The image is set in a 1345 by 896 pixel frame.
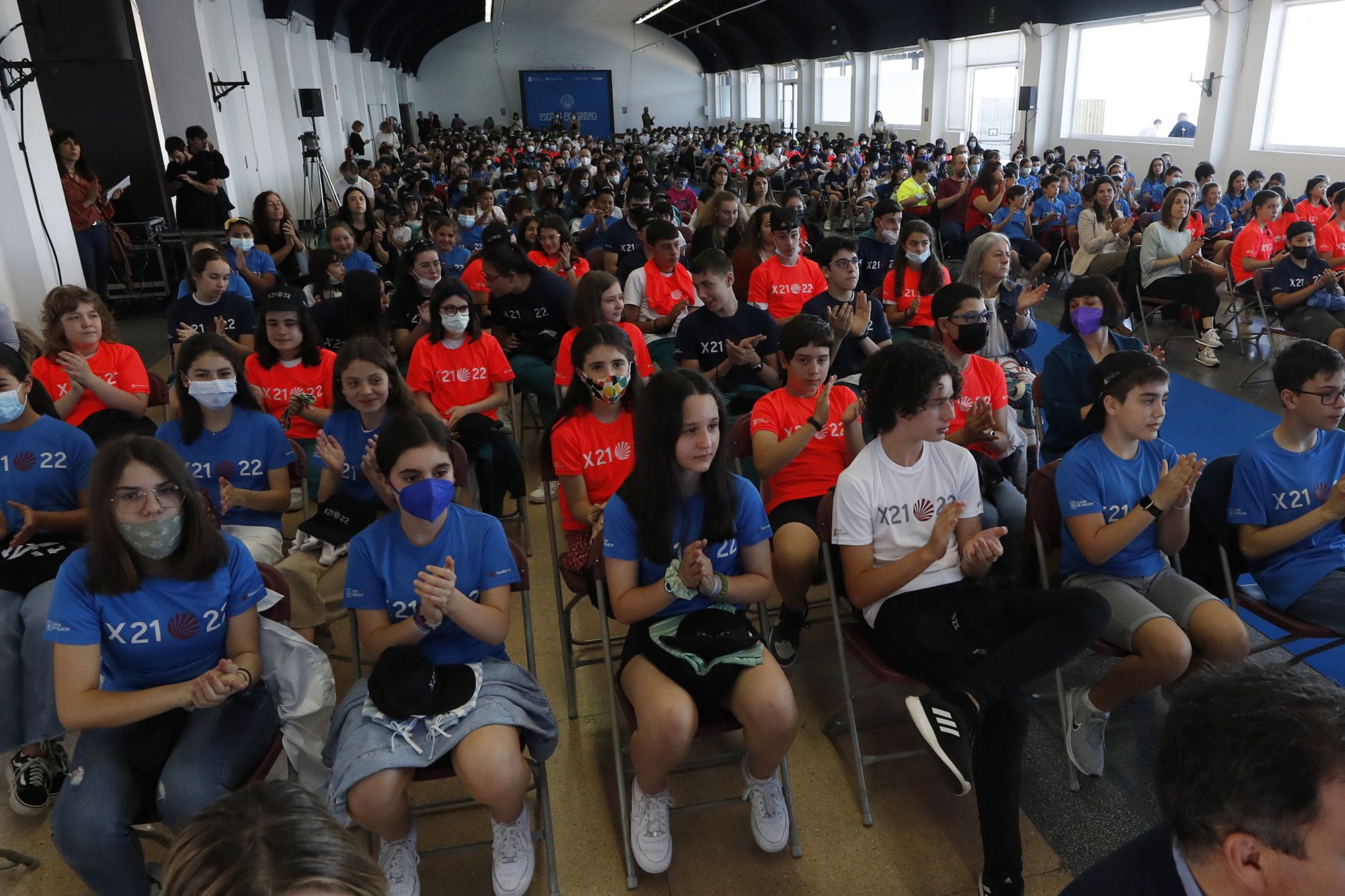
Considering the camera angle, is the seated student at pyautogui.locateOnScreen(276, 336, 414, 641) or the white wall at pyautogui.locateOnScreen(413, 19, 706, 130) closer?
the seated student at pyautogui.locateOnScreen(276, 336, 414, 641)

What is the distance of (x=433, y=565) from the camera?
2.43 meters

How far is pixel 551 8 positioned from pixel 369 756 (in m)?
40.5

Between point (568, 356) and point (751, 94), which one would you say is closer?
point (568, 356)

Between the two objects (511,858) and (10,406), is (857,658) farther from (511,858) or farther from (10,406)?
(10,406)

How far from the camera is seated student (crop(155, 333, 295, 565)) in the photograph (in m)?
3.24

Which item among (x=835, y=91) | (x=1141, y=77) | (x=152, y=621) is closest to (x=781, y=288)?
(x=152, y=621)

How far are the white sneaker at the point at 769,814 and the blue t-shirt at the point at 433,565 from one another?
34.3 inches

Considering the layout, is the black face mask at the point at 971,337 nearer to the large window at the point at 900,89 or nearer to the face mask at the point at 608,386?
the face mask at the point at 608,386

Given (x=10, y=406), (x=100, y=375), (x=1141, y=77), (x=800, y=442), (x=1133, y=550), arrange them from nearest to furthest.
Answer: (x=1133, y=550)
(x=10, y=406)
(x=800, y=442)
(x=100, y=375)
(x=1141, y=77)

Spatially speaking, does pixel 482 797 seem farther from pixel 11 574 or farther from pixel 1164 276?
pixel 1164 276

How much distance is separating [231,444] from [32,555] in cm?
71

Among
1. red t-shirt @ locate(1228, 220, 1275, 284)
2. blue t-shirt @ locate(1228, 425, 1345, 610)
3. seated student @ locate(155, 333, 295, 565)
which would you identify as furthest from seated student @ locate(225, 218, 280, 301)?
red t-shirt @ locate(1228, 220, 1275, 284)

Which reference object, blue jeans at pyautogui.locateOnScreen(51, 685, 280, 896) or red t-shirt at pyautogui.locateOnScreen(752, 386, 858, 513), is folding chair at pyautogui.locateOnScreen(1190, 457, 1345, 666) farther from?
blue jeans at pyautogui.locateOnScreen(51, 685, 280, 896)

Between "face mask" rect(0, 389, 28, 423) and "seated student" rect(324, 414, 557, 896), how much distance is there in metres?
1.40
